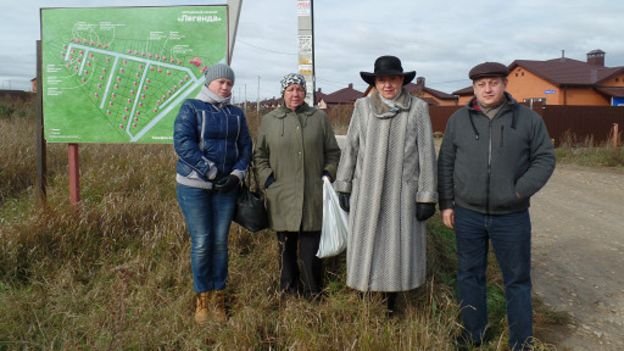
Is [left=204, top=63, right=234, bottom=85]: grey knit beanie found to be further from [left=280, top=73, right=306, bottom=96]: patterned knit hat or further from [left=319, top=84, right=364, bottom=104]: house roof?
[left=319, top=84, right=364, bottom=104]: house roof

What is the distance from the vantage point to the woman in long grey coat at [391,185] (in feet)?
8.96

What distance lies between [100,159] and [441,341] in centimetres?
485

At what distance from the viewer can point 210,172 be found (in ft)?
9.43

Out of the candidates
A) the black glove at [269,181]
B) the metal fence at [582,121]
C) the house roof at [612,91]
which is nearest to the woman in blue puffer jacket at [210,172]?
the black glove at [269,181]

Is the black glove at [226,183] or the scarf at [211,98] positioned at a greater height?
the scarf at [211,98]

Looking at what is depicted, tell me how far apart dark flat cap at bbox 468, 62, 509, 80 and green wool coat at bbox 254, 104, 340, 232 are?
1.04 m

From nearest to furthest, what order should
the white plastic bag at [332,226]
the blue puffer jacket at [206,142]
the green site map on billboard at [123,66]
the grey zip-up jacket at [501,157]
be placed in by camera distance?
1. the grey zip-up jacket at [501,157]
2. the blue puffer jacket at [206,142]
3. the white plastic bag at [332,226]
4. the green site map on billboard at [123,66]

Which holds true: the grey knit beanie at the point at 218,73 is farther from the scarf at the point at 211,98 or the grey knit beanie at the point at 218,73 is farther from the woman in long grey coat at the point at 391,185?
the woman in long grey coat at the point at 391,185

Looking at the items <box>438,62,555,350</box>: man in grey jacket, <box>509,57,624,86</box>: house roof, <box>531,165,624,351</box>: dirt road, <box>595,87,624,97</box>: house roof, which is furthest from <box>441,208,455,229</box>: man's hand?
<box>595,87,624,97</box>: house roof

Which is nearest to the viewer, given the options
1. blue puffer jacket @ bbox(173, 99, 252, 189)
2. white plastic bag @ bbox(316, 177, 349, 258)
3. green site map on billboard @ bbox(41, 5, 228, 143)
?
blue puffer jacket @ bbox(173, 99, 252, 189)

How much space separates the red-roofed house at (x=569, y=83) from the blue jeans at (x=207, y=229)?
24485 millimetres

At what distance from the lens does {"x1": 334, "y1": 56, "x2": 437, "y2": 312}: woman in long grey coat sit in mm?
2732

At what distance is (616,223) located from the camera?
6090mm

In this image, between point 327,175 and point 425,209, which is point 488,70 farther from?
point 327,175
